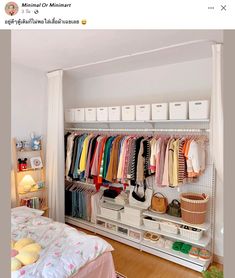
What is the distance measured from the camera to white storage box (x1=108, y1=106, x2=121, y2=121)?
2.70m

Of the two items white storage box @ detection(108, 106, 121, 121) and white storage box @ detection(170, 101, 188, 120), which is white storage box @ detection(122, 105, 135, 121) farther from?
white storage box @ detection(170, 101, 188, 120)

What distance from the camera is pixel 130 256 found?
8.02 ft

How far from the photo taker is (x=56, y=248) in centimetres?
164

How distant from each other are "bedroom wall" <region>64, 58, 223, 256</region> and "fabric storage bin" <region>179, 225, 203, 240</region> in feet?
0.86

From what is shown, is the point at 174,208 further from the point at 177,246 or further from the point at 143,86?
the point at 143,86

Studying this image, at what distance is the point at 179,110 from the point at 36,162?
2.04 m

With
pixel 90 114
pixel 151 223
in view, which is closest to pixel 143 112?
pixel 90 114

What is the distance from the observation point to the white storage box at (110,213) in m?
2.80

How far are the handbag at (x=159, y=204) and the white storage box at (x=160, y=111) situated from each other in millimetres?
1042
